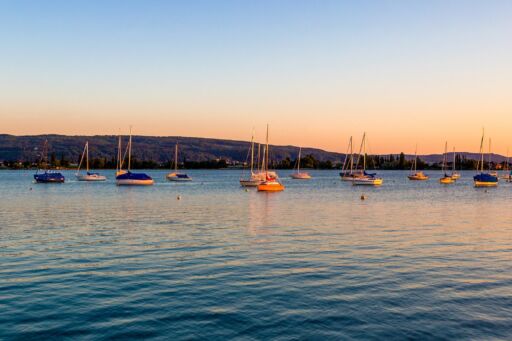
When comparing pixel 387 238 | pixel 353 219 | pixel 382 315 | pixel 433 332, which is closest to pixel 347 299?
pixel 382 315

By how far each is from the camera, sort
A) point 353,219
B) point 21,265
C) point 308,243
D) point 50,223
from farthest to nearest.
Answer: point 353,219, point 50,223, point 308,243, point 21,265

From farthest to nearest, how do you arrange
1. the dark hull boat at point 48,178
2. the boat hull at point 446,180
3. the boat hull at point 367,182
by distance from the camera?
the boat hull at point 446,180 → the dark hull boat at point 48,178 → the boat hull at point 367,182

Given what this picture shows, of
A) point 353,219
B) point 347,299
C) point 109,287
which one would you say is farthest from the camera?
point 353,219

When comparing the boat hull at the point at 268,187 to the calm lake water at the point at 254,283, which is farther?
the boat hull at the point at 268,187

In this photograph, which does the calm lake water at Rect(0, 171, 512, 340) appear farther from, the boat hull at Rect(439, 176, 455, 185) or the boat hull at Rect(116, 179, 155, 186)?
the boat hull at Rect(439, 176, 455, 185)

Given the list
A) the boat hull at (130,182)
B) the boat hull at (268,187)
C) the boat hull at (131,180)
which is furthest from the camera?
the boat hull at (131,180)

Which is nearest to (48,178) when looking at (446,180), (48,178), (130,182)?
(48,178)

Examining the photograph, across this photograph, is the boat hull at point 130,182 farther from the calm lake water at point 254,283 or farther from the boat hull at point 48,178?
the calm lake water at point 254,283

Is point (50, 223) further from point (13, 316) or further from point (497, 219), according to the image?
point (497, 219)

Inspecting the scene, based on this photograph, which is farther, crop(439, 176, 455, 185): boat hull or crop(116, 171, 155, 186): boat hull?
crop(439, 176, 455, 185): boat hull

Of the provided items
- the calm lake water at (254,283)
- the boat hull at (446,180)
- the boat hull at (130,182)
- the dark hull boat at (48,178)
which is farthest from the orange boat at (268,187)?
the boat hull at (446,180)

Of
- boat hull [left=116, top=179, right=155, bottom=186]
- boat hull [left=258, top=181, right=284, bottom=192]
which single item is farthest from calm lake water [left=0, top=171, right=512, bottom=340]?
boat hull [left=116, top=179, right=155, bottom=186]

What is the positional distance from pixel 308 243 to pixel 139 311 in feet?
57.2

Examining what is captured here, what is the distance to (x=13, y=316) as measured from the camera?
16.7 metres
